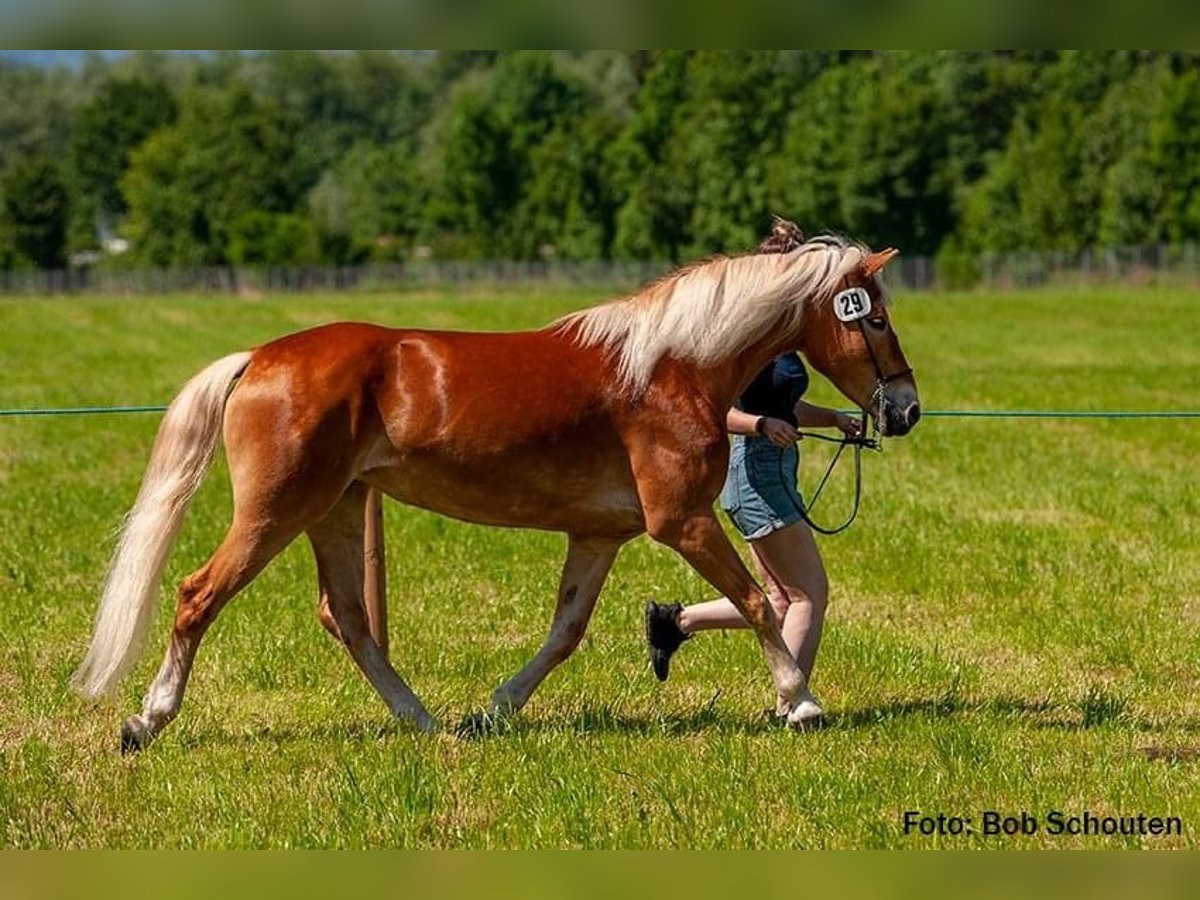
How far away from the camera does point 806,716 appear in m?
7.29

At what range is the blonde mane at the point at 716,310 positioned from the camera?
718 centimetres

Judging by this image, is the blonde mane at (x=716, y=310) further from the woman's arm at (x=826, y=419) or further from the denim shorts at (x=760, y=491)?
the woman's arm at (x=826, y=419)

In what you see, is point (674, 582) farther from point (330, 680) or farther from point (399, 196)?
point (399, 196)

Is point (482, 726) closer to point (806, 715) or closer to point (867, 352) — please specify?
point (806, 715)

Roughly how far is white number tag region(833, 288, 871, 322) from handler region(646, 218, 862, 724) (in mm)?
395

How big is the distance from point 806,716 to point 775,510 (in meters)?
0.87

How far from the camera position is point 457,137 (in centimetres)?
9206

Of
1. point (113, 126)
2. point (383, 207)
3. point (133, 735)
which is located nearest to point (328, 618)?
point (133, 735)

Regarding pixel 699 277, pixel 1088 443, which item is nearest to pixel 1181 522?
pixel 1088 443

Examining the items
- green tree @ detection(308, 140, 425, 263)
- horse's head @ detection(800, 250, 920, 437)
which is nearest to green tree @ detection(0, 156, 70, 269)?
green tree @ detection(308, 140, 425, 263)

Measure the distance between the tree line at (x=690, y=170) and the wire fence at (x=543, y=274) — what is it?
0.87 meters

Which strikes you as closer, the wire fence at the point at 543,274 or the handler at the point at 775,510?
the handler at the point at 775,510

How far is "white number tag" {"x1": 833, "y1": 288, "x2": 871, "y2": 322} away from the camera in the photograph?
7.23 m

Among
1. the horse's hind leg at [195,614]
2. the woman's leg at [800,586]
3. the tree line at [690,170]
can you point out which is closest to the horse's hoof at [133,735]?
the horse's hind leg at [195,614]
